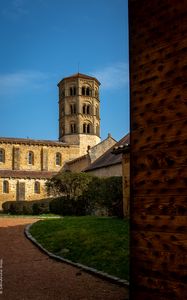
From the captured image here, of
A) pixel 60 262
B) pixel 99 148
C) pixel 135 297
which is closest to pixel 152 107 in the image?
pixel 135 297

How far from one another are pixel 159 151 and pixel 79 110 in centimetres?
6113

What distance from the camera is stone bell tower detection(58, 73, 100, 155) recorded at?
6397 cm

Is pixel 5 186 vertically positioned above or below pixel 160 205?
above

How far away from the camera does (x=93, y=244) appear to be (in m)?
11.0

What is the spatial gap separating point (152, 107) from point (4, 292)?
429 cm

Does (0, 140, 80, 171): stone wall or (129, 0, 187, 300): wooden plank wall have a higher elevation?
(0, 140, 80, 171): stone wall

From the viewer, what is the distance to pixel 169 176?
15.3 feet

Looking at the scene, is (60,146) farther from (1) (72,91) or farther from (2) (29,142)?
(1) (72,91)

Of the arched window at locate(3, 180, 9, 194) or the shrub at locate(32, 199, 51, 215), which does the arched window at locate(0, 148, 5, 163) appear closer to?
the arched window at locate(3, 180, 9, 194)

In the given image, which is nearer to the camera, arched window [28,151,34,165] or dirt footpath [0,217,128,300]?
dirt footpath [0,217,128,300]

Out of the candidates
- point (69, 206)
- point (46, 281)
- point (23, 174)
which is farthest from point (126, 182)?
point (23, 174)

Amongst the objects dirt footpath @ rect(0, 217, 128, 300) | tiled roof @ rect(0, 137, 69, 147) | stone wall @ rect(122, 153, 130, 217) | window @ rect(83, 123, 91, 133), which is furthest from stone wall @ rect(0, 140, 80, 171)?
dirt footpath @ rect(0, 217, 128, 300)

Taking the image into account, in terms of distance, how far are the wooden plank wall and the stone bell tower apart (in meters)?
57.5

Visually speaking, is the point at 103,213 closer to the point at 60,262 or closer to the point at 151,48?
the point at 60,262
